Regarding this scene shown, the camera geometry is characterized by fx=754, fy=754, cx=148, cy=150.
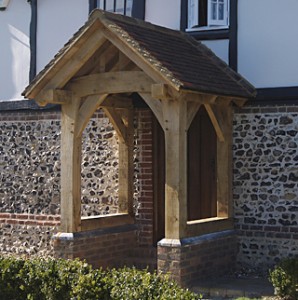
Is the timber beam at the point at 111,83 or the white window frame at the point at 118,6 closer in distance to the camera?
the timber beam at the point at 111,83

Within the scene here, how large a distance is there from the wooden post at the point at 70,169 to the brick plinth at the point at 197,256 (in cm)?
169

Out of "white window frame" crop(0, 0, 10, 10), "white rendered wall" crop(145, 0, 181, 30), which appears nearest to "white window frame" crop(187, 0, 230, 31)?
"white rendered wall" crop(145, 0, 181, 30)

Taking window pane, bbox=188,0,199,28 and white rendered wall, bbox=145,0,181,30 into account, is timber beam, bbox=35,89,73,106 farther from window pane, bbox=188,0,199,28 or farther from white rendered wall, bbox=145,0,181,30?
window pane, bbox=188,0,199,28

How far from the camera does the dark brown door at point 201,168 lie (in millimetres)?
13023

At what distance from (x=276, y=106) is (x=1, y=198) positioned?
5.95 metres

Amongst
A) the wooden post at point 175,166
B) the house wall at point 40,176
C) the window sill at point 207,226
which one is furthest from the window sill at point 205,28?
the window sill at point 207,226

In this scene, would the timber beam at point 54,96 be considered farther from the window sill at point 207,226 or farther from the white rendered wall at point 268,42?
the white rendered wall at point 268,42

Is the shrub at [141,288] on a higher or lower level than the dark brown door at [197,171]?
lower

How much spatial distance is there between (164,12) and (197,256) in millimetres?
4522

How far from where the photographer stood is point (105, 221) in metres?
12.5

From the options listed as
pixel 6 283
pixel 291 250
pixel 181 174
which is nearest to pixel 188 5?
pixel 181 174

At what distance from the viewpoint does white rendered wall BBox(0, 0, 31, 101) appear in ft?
48.6

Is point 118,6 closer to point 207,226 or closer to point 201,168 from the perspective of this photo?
point 201,168

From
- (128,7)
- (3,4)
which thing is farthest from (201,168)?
(3,4)
